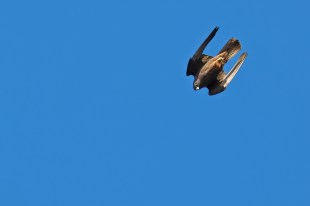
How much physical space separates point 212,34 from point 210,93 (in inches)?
83.8

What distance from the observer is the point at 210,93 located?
3478 centimetres

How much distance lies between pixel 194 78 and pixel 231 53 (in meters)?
1.32

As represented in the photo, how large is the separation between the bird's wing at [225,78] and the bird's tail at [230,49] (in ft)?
1.39

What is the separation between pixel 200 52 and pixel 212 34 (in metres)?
1.03

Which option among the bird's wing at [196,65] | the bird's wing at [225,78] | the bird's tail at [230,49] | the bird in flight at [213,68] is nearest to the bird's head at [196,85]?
the bird in flight at [213,68]

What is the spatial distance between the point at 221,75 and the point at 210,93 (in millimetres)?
608

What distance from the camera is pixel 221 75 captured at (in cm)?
3475

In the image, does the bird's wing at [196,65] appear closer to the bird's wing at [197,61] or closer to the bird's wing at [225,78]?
the bird's wing at [197,61]

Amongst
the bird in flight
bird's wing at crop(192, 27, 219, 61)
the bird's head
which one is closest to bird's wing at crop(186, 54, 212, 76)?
the bird in flight

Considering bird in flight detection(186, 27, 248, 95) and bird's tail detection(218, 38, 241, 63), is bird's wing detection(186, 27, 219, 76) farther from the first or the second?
bird's tail detection(218, 38, 241, 63)

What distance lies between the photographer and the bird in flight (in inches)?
1355

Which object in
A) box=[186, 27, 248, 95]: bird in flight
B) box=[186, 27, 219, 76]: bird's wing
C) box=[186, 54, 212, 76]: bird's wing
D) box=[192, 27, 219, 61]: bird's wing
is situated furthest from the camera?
box=[186, 54, 212, 76]: bird's wing

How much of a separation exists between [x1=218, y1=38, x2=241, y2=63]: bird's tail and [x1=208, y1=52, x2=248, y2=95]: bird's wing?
42 centimetres

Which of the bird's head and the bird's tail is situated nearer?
the bird's head
